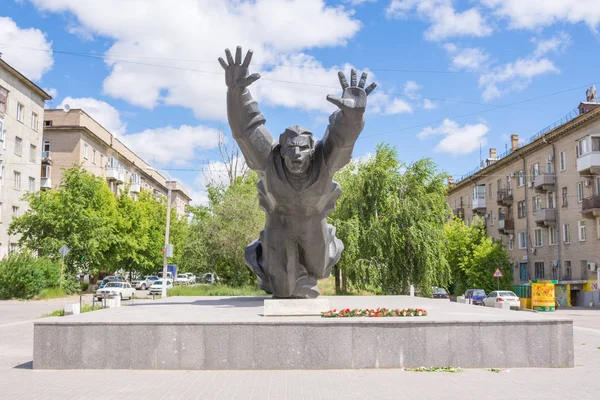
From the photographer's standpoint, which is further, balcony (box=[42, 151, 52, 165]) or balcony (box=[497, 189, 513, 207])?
balcony (box=[42, 151, 52, 165])

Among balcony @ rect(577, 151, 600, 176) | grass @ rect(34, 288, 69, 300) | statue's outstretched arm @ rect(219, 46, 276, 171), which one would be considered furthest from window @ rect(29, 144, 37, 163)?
balcony @ rect(577, 151, 600, 176)

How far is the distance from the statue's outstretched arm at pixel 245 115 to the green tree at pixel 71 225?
89.8ft

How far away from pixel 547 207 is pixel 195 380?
37348mm

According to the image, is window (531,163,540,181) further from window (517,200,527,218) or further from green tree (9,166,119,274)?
green tree (9,166,119,274)

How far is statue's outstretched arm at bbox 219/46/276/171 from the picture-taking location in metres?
9.91

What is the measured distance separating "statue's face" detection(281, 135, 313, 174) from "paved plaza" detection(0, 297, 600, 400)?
345 centimetres

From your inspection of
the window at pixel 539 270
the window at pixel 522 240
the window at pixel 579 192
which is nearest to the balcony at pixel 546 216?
the window at pixel 579 192

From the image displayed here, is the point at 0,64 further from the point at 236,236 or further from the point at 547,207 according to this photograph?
the point at 547,207

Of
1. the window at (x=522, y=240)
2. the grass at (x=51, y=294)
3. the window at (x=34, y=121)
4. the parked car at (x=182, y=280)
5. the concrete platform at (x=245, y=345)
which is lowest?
the parked car at (x=182, y=280)

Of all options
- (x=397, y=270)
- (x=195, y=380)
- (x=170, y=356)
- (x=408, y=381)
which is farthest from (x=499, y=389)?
(x=397, y=270)

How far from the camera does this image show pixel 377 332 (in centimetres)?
904

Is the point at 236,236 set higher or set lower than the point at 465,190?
lower

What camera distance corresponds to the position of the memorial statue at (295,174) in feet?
32.4

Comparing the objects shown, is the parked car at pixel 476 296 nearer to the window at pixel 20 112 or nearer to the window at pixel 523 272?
the window at pixel 523 272
